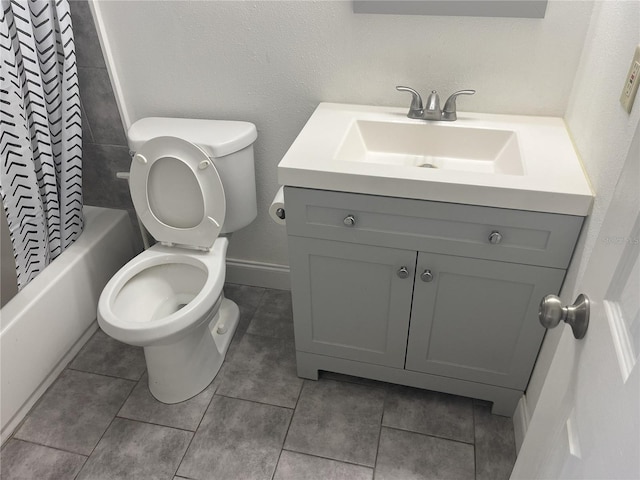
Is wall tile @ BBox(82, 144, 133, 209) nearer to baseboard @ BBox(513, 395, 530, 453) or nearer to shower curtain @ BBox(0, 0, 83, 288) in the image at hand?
shower curtain @ BBox(0, 0, 83, 288)

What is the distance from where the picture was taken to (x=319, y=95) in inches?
68.7

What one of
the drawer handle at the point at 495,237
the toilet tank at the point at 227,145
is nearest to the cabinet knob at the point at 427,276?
the drawer handle at the point at 495,237

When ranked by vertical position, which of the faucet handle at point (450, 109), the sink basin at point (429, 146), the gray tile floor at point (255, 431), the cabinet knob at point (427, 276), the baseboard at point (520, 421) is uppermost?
the faucet handle at point (450, 109)

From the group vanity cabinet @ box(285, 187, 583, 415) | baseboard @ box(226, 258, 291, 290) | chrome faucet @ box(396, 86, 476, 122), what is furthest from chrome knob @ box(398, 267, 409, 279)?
baseboard @ box(226, 258, 291, 290)

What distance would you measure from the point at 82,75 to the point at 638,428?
1.97 meters

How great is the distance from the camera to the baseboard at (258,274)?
2.23 metres

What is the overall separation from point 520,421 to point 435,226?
28.6 inches

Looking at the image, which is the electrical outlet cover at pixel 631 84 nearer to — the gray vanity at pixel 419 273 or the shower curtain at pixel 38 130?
the gray vanity at pixel 419 273

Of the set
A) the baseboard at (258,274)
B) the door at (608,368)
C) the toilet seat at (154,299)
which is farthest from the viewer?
the baseboard at (258,274)

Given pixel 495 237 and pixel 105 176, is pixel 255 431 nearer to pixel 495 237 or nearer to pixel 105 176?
pixel 495 237

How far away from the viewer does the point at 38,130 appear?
172 centimetres

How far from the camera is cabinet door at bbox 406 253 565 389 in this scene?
4.54 feet

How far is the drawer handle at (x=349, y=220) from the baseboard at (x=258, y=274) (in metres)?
0.85

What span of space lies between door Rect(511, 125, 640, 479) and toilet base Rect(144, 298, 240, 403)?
3.70 ft
